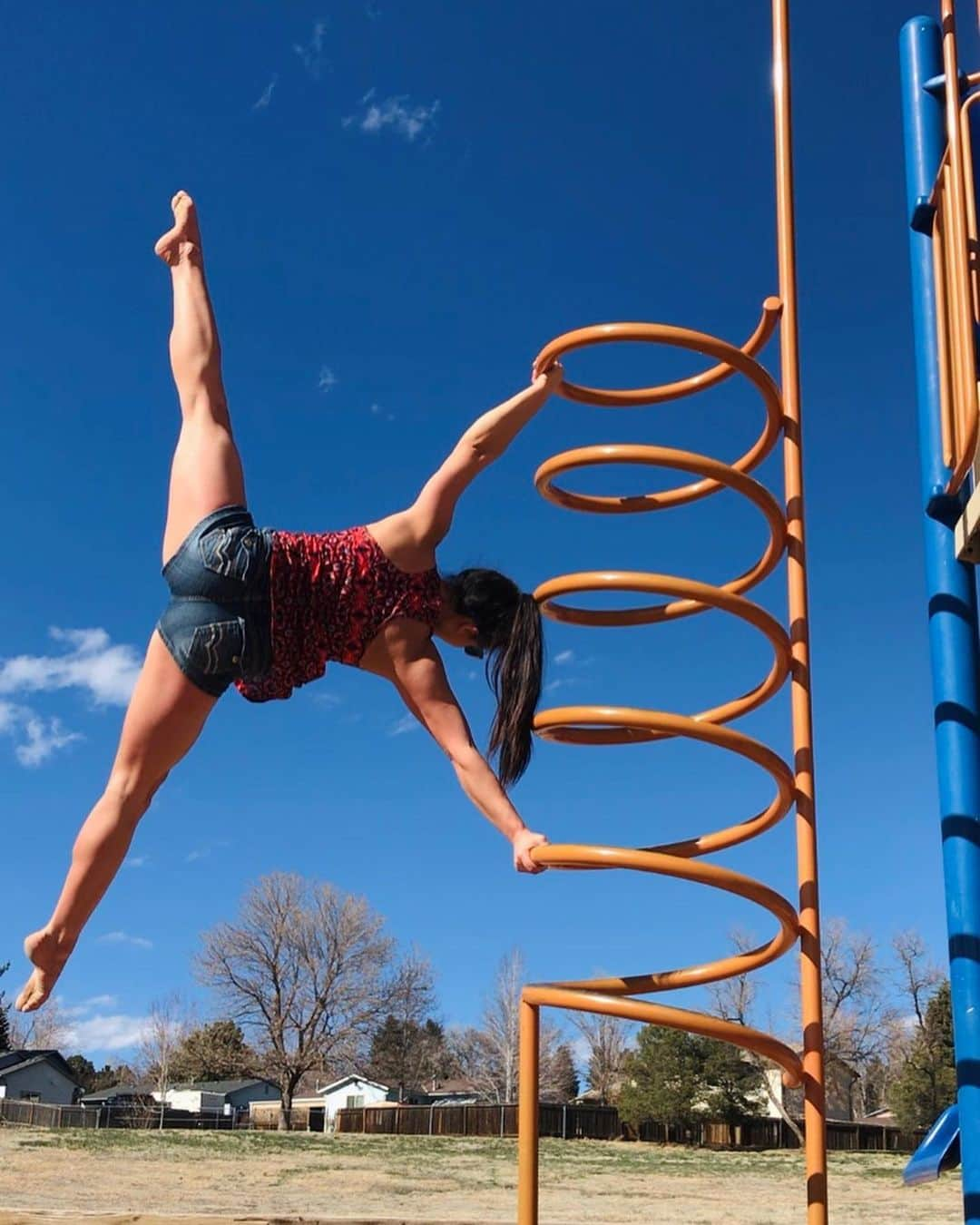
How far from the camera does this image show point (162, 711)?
255 centimetres

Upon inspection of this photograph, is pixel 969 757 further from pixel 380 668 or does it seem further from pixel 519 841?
pixel 380 668

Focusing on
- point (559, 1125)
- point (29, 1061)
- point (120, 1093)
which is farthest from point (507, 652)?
point (120, 1093)

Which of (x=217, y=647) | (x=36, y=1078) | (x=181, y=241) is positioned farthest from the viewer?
(x=36, y=1078)

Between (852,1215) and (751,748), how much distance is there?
14047 mm

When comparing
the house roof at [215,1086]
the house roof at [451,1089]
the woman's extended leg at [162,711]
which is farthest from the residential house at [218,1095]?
the woman's extended leg at [162,711]

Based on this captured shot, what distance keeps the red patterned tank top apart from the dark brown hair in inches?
4.1

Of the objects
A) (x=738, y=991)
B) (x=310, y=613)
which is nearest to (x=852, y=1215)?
(x=310, y=613)

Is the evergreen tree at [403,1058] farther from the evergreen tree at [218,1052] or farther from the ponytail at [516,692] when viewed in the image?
the ponytail at [516,692]

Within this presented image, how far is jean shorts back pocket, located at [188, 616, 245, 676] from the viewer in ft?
8.32

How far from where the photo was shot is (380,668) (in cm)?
274

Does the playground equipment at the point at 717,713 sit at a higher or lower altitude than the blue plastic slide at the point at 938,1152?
higher

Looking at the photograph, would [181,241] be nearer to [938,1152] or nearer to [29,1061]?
[938,1152]

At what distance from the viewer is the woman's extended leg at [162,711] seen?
101 inches

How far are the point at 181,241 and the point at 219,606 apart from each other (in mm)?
923
